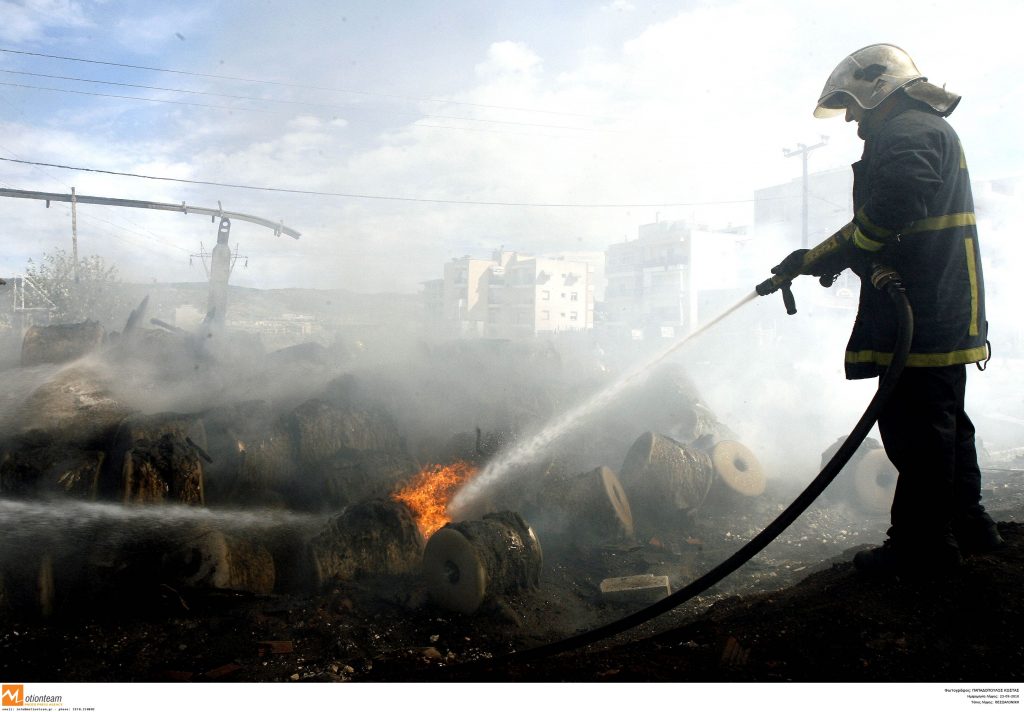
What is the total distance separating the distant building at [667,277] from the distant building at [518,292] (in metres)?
3.72

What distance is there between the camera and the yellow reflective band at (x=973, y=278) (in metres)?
3.09

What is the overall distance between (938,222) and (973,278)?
Result: 0.38m

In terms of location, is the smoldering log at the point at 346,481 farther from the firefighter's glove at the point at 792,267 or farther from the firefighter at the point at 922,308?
the firefighter at the point at 922,308

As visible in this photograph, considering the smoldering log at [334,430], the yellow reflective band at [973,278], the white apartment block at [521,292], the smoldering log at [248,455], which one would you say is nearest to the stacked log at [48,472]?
the smoldering log at [248,455]

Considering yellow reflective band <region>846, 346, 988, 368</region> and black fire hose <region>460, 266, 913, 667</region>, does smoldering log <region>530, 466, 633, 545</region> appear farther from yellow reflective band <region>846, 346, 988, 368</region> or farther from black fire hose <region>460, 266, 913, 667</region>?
yellow reflective band <region>846, 346, 988, 368</region>

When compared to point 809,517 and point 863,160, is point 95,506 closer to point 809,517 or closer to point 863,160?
point 863,160

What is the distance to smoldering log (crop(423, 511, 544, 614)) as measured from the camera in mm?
5281

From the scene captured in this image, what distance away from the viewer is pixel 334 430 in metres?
8.29

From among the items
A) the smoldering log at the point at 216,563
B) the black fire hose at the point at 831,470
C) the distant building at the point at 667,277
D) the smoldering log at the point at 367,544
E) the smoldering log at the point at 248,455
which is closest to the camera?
the black fire hose at the point at 831,470

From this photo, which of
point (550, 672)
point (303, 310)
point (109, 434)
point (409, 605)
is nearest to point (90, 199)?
point (109, 434)

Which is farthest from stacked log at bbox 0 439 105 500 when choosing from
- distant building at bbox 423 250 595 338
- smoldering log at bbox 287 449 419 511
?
distant building at bbox 423 250 595 338

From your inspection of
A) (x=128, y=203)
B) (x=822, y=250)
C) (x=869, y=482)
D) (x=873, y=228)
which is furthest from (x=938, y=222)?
(x=128, y=203)

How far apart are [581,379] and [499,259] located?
137 feet

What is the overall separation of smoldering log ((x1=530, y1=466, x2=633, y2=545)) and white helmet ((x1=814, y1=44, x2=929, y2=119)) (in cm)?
559
